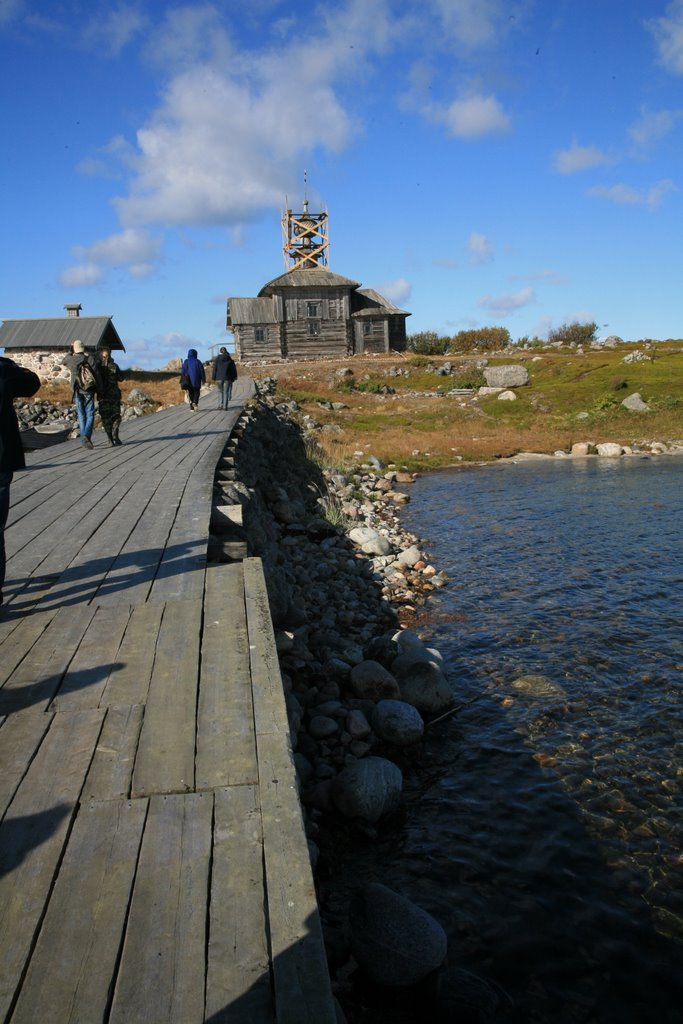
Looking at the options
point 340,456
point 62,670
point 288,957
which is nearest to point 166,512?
point 62,670

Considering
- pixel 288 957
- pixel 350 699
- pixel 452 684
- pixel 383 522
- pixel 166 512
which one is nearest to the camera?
pixel 288 957

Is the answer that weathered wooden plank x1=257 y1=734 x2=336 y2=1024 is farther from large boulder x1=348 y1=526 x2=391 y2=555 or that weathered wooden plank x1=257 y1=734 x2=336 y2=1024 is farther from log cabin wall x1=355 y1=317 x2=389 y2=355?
log cabin wall x1=355 y1=317 x2=389 y2=355

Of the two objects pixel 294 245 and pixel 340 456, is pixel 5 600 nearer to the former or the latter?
pixel 340 456

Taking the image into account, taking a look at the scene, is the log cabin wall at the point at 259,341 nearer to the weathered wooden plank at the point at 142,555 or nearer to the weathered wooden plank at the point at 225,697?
the weathered wooden plank at the point at 142,555

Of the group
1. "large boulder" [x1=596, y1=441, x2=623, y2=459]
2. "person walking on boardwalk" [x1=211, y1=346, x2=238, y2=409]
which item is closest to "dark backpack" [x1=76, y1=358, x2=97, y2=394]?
"person walking on boardwalk" [x1=211, y1=346, x2=238, y2=409]

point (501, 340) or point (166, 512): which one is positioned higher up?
point (501, 340)

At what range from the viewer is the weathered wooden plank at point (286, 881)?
2.19 m

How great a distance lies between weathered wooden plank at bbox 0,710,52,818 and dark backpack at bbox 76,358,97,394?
10.1 metres

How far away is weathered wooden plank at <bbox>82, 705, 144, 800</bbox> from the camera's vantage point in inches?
126

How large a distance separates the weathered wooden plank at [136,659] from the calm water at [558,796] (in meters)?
2.26

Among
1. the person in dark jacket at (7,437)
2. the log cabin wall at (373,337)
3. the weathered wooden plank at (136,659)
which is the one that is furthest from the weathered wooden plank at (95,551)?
the log cabin wall at (373,337)

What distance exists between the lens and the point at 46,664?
4.45 metres

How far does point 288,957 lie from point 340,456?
83.5 feet

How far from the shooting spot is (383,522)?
17.9 metres
